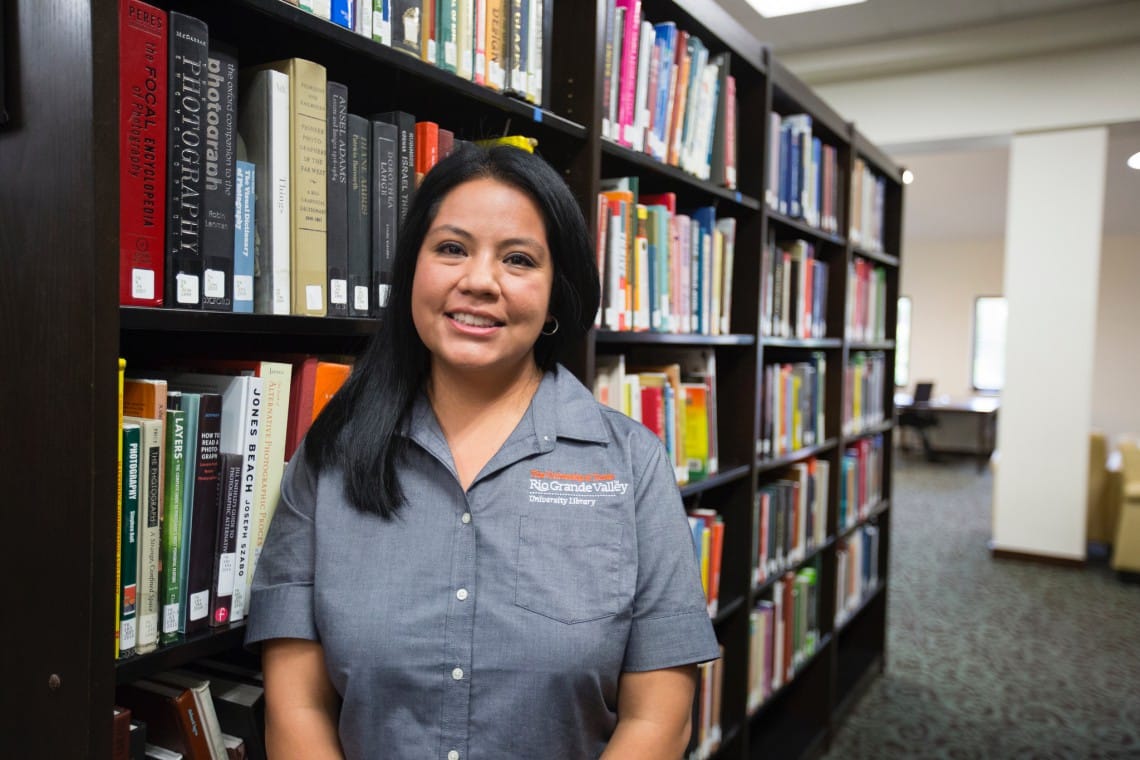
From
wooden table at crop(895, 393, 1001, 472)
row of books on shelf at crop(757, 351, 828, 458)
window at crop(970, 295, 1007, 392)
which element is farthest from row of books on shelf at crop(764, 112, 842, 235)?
window at crop(970, 295, 1007, 392)

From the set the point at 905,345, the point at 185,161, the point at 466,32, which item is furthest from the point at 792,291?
the point at 905,345

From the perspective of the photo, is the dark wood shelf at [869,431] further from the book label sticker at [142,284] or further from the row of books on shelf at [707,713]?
the book label sticker at [142,284]

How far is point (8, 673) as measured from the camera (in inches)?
36.7

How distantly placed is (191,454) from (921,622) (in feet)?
13.6

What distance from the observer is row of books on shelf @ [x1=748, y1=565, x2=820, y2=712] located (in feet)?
8.15

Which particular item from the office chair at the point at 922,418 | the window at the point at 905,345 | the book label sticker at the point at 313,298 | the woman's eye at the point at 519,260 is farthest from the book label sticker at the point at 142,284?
the window at the point at 905,345

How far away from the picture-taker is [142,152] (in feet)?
2.99

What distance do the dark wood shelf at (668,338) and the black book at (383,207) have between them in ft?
1.69

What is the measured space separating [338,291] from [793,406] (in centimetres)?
186

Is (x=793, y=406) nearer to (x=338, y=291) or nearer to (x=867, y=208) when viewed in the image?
(x=867, y=208)

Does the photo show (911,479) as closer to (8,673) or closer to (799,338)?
(799,338)

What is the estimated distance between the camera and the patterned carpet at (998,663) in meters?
2.97

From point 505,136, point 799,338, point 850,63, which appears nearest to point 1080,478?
point 850,63

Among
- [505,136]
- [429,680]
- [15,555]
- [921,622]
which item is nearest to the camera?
[15,555]
